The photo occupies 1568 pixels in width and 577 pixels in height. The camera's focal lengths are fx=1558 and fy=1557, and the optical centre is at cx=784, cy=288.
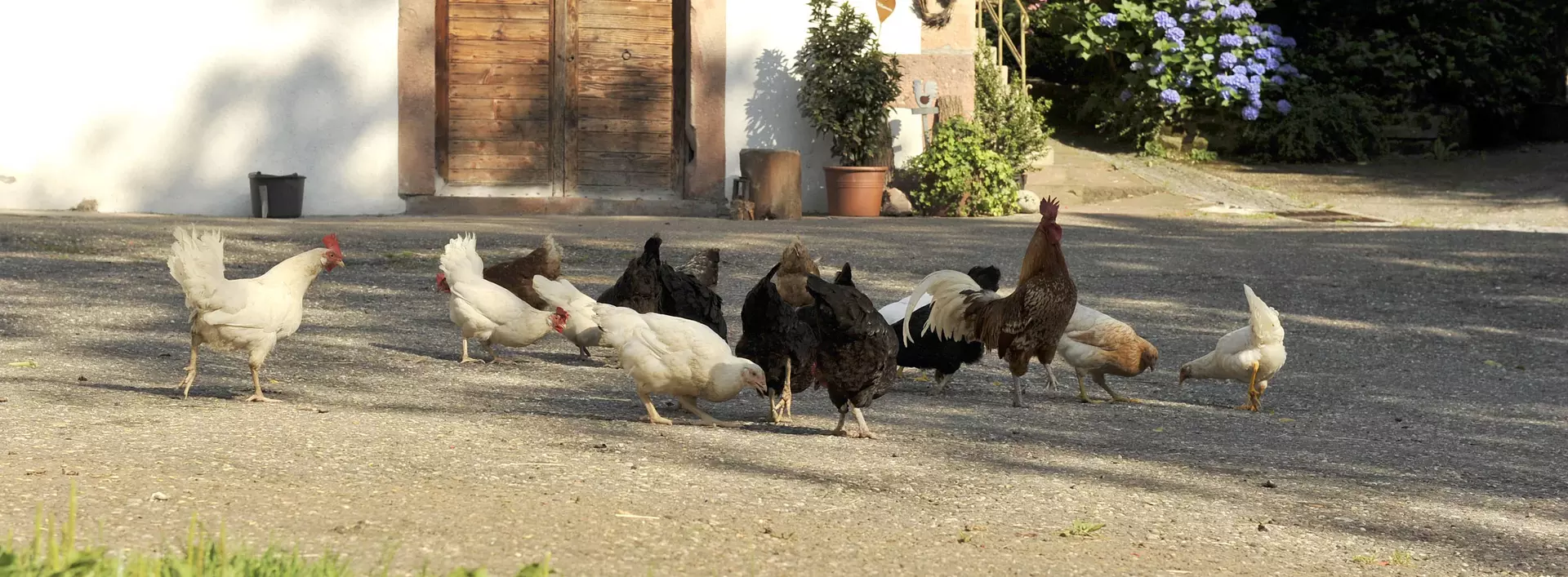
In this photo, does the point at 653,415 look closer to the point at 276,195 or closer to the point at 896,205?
the point at 896,205

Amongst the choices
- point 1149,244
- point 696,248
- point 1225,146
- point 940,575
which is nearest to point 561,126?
point 696,248

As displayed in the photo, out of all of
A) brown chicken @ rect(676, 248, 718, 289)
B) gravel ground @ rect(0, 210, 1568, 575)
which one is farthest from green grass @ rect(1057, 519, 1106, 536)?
brown chicken @ rect(676, 248, 718, 289)

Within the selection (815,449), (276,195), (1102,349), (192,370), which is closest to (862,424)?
(815,449)

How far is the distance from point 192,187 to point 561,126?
3.62m

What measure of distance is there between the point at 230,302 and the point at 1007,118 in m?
11.2

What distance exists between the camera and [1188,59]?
1916 centimetres

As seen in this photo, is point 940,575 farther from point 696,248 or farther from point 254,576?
point 696,248

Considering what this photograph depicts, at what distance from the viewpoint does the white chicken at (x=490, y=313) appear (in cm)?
746

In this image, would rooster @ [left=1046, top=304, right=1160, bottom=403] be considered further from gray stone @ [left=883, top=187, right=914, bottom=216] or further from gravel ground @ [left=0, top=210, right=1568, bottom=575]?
gray stone @ [left=883, top=187, right=914, bottom=216]

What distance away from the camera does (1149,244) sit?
12.8 metres

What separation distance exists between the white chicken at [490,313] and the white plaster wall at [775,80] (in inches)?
319

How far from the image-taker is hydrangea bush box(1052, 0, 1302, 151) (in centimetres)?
1905

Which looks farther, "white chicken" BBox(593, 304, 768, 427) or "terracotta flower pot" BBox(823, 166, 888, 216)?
"terracotta flower pot" BBox(823, 166, 888, 216)

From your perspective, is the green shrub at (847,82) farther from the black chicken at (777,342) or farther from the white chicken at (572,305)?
the black chicken at (777,342)
